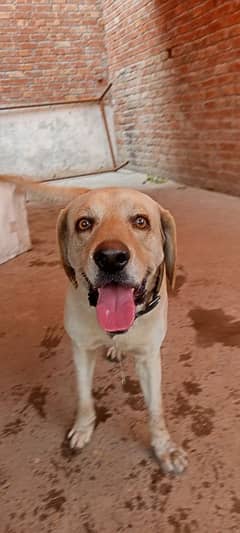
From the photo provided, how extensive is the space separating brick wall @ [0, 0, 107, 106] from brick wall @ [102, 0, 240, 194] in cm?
35

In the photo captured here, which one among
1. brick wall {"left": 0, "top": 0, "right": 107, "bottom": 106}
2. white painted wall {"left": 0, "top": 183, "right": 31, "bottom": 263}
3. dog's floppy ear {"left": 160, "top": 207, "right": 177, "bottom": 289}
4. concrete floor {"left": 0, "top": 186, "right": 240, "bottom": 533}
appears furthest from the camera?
brick wall {"left": 0, "top": 0, "right": 107, "bottom": 106}

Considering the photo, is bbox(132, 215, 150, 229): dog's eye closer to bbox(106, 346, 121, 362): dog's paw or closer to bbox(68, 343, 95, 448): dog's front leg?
bbox(68, 343, 95, 448): dog's front leg

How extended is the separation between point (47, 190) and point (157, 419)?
165cm

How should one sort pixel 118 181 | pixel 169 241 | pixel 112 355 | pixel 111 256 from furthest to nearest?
Result: pixel 118 181 < pixel 112 355 < pixel 169 241 < pixel 111 256

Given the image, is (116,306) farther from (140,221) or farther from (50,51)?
(50,51)

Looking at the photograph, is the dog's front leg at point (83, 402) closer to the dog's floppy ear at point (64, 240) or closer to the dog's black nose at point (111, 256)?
the dog's floppy ear at point (64, 240)

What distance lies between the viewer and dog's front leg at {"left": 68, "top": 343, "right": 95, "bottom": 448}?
142cm

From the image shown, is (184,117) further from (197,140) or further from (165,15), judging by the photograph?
(165,15)

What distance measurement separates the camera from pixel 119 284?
1.14 meters

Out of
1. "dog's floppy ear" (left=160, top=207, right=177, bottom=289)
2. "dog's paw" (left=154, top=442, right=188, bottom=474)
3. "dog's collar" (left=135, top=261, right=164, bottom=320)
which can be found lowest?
"dog's paw" (left=154, top=442, right=188, bottom=474)

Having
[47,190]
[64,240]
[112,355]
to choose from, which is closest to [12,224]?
[47,190]

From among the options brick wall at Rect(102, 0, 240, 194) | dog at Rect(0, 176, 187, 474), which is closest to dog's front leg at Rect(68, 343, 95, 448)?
dog at Rect(0, 176, 187, 474)

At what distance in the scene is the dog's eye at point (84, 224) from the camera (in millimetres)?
1218

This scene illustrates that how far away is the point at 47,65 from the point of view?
7.76 m
